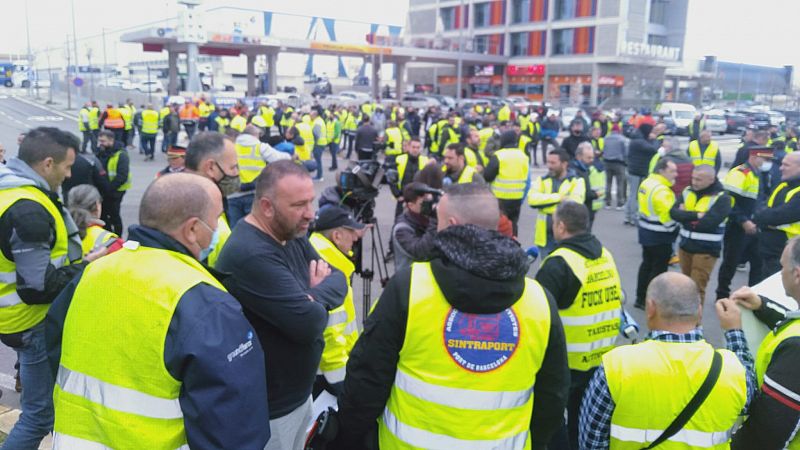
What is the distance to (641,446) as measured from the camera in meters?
2.50

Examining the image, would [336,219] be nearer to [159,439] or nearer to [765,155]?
[159,439]

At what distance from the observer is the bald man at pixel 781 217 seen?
5.90 meters

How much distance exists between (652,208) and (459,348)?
5.13 metres

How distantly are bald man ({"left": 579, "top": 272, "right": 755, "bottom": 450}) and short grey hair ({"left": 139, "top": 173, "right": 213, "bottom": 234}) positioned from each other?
177 cm

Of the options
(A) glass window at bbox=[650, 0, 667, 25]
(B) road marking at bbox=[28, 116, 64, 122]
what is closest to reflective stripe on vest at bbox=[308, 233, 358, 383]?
(B) road marking at bbox=[28, 116, 64, 122]

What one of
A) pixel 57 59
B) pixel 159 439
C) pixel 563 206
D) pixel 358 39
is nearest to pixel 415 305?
pixel 159 439

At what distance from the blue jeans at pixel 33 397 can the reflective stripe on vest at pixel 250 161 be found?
385 cm

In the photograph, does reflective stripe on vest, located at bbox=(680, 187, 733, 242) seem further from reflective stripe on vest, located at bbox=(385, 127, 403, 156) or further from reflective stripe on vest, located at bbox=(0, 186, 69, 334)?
reflective stripe on vest, located at bbox=(385, 127, 403, 156)

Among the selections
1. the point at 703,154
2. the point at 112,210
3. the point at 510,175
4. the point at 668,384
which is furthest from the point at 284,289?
the point at 703,154

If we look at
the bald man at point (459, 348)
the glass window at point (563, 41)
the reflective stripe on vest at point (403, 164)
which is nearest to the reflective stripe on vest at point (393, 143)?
the reflective stripe on vest at point (403, 164)

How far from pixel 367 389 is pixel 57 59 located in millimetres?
117659

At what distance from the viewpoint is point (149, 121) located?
1847cm

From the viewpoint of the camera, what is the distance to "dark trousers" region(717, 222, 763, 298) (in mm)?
7023

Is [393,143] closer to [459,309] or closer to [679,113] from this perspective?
[459,309]
